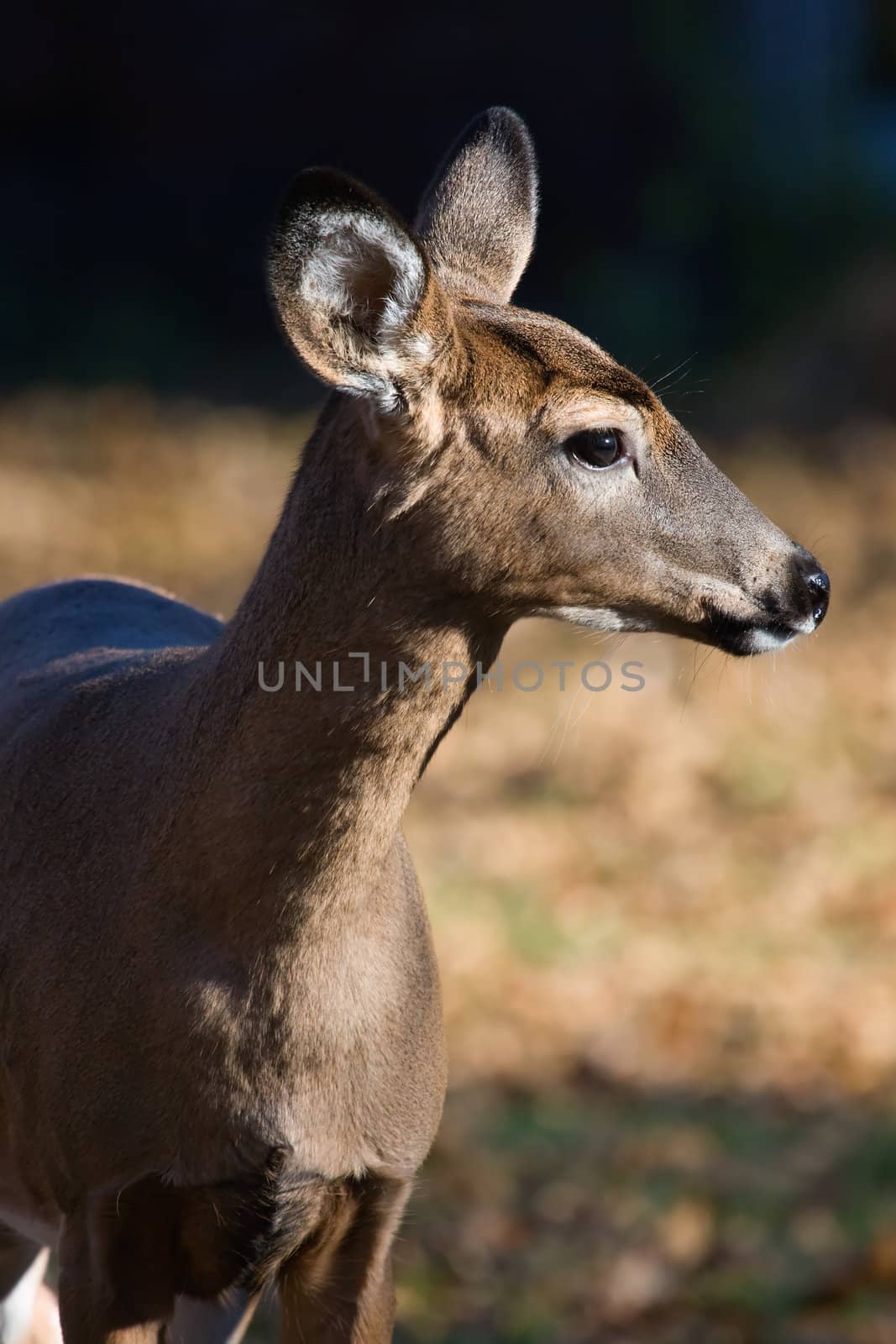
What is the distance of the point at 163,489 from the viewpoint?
10305mm

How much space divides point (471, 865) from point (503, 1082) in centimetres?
134

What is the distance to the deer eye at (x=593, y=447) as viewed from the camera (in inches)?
104

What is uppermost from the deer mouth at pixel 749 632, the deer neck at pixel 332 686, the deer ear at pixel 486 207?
the deer ear at pixel 486 207

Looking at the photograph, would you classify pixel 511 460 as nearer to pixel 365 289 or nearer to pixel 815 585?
pixel 365 289

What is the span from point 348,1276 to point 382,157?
11.1 meters

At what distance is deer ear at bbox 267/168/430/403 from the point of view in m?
2.40

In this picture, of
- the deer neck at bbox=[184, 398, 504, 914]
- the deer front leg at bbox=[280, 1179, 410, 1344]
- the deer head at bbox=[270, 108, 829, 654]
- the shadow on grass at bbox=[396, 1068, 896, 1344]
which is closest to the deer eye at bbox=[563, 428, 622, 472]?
the deer head at bbox=[270, 108, 829, 654]

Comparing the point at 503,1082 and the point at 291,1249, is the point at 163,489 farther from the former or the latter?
the point at 291,1249

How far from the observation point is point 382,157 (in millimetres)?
13023

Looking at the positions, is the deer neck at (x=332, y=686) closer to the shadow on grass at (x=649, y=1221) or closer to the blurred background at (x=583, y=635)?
the blurred background at (x=583, y=635)

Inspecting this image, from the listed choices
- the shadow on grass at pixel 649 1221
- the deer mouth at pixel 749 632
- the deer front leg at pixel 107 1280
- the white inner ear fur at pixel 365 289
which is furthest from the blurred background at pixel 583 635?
the deer front leg at pixel 107 1280

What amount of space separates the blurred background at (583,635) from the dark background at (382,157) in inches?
1.1

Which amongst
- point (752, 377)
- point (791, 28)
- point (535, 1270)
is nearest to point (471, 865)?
point (535, 1270)

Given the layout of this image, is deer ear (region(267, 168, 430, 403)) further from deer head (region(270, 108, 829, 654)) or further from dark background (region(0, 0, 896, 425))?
dark background (region(0, 0, 896, 425))
